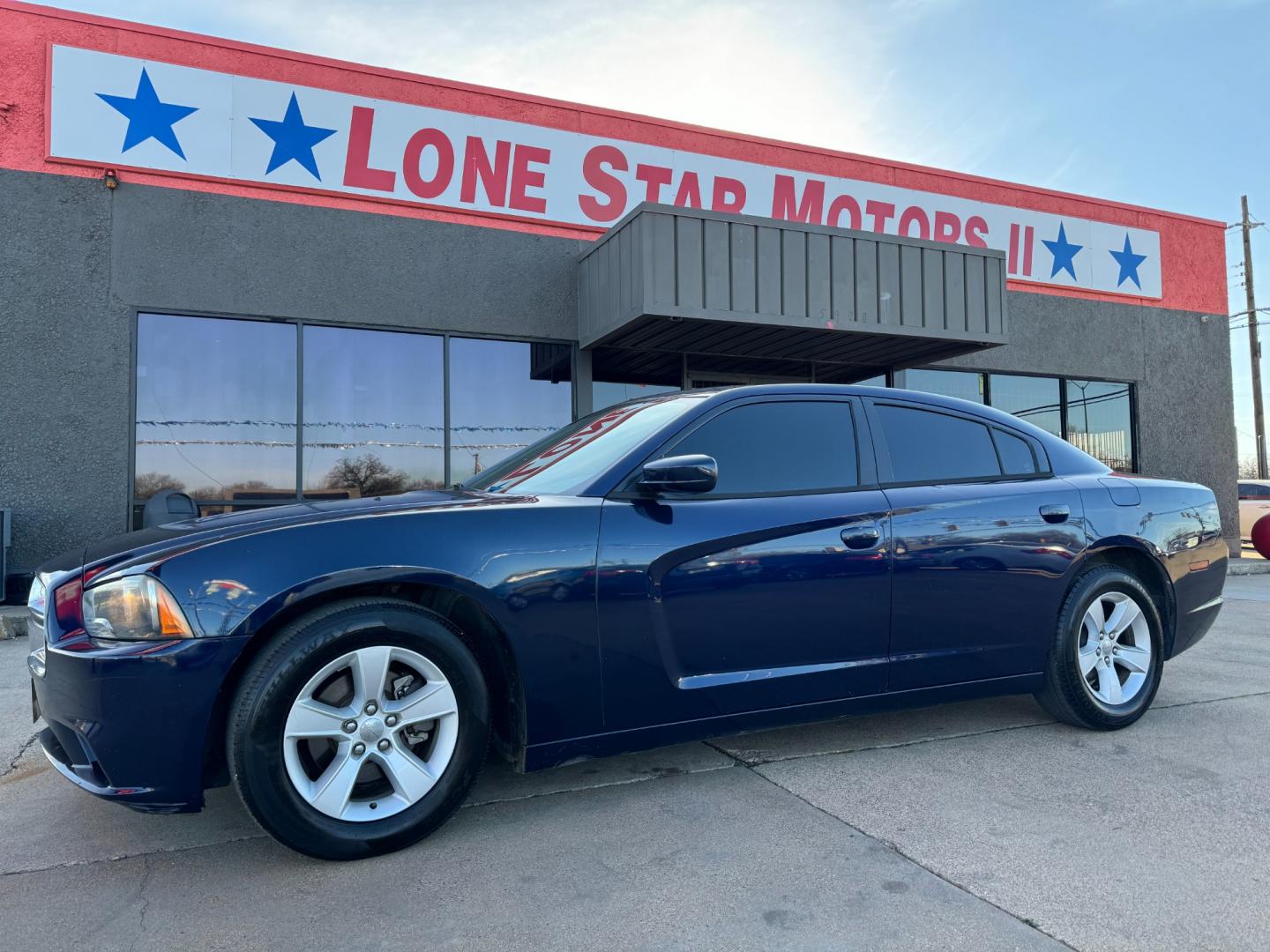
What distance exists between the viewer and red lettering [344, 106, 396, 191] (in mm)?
8891

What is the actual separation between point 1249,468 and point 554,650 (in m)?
63.5

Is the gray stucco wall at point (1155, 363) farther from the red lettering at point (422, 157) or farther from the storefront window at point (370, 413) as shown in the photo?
the storefront window at point (370, 413)

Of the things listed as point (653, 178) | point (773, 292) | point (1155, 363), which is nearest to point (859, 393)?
point (773, 292)

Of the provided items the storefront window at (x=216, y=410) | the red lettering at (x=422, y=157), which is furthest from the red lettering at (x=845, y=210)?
the storefront window at (x=216, y=410)

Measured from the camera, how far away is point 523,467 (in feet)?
11.8

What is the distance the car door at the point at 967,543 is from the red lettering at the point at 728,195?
7.24 m

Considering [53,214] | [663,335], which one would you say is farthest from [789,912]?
[53,214]

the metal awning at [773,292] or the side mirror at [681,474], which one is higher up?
the metal awning at [773,292]

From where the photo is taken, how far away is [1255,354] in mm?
31703

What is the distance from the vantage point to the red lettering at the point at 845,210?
11141 mm

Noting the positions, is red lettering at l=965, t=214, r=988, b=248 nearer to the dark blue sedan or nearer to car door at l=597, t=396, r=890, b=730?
the dark blue sedan

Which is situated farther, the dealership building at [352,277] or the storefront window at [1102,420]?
the storefront window at [1102,420]

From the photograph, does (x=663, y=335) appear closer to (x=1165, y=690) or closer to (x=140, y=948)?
(x=1165, y=690)

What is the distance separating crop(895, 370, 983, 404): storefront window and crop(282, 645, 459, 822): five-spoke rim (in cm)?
987
